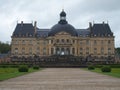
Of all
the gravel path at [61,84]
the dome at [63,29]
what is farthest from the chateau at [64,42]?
the gravel path at [61,84]

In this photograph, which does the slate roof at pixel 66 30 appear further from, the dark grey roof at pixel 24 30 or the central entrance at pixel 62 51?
the central entrance at pixel 62 51

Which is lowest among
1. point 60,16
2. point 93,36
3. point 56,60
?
point 56,60


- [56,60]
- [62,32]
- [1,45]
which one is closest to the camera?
[56,60]

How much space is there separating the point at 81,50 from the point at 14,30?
1877cm

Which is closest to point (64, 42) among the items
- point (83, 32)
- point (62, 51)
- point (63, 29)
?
point (62, 51)

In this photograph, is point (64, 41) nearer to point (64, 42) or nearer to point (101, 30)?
point (64, 42)

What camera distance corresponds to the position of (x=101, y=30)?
88312 millimetres

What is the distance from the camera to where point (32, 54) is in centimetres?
8906

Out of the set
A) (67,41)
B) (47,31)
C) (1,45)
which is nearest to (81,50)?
(67,41)

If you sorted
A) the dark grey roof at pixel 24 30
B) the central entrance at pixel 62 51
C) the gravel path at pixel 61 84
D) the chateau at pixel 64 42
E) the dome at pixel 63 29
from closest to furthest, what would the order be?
the gravel path at pixel 61 84 → the central entrance at pixel 62 51 → the chateau at pixel 64 42 → the dome at pixel 63 29 → the dark grey roof at pixel 24 30

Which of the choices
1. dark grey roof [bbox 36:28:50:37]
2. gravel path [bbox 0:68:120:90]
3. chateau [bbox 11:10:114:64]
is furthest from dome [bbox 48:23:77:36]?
gravel path [bbox 0:68:120:90]

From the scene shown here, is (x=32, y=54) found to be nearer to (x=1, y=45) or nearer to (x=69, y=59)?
(x=69, y=59)

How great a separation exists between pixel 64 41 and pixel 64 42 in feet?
0.96

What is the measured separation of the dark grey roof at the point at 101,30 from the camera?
87875 millimetres
